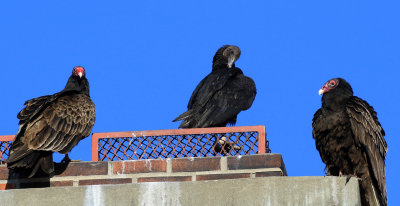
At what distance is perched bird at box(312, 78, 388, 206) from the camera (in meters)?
4.96

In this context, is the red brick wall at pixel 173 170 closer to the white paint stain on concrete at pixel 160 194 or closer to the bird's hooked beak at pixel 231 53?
the white paint stain on concrete at pixel 160 194

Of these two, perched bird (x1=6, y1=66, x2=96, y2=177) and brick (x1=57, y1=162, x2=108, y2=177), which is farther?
perched bird (x1=6, y1=66, x2=96, y2=177)

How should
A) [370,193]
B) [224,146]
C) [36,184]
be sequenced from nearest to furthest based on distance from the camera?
[224,146] < [36,184] < [370,193]

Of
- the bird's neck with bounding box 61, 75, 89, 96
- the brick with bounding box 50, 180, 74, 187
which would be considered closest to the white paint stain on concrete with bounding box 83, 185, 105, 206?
the brick with bounding box 50, 180, 74, 187

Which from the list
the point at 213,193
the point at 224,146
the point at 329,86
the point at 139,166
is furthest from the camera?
the point at 329,86

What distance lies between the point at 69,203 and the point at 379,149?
2.54m

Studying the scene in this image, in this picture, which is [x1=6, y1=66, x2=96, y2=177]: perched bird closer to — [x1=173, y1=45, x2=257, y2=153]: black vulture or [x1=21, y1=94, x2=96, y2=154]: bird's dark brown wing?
[x1=21, y1=94, x2=96, y2=154]: bird's dark brown wing

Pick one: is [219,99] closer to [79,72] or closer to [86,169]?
[79,72]

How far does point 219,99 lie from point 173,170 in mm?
2248

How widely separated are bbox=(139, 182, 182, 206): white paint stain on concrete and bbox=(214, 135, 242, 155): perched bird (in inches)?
28.5

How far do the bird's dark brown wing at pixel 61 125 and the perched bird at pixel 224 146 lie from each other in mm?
1194

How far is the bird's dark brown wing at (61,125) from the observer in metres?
4.82

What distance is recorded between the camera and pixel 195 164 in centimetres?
404

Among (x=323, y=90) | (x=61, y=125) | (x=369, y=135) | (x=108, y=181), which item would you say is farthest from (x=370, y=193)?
(x=61, y=125)
